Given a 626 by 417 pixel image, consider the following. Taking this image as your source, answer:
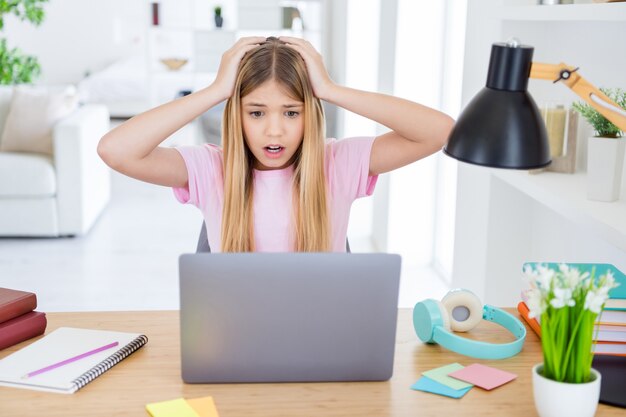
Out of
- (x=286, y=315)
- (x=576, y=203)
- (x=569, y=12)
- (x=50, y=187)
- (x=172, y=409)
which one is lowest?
(x=50, y=187)

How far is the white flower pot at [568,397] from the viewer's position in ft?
3.99

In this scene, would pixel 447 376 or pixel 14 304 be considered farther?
pixel 14 304

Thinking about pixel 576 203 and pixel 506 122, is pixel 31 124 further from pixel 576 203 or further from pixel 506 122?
pixel 506 122

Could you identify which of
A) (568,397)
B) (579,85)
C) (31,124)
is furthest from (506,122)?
(31,124)

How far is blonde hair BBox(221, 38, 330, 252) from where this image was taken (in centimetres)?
180

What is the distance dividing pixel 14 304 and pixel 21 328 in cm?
5

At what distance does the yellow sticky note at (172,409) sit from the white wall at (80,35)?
8785mm

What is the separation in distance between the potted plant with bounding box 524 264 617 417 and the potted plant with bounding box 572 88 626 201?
24.4 inches

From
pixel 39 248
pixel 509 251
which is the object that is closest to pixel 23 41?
pixel 39 248

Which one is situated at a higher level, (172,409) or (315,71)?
(315,71)

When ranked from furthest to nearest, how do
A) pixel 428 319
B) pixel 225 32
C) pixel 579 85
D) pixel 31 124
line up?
pixel 225 32
pixel 31 124
pixel 428 319
pixel 579 85

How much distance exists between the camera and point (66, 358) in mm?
1464

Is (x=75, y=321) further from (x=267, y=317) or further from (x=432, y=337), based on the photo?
(x=432, y=337)

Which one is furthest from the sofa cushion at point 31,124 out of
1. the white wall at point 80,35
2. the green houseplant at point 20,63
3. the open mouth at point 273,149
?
the white wall at point 80,35
